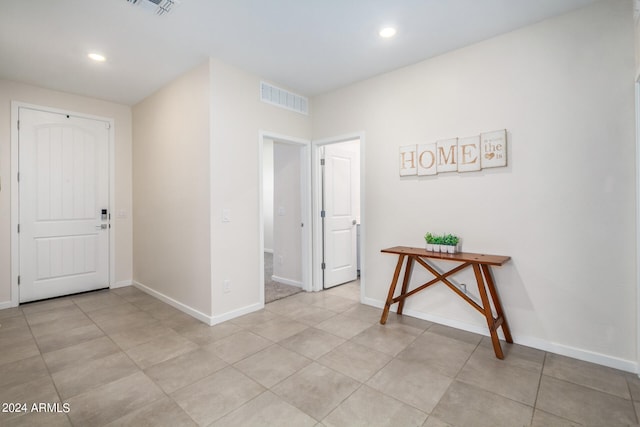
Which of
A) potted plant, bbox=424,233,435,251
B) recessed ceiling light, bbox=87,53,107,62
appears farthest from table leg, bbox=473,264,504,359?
recessed ceiling light, bbox=87,53,107,62

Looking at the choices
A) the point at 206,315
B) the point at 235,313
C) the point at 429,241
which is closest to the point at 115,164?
the point at 206,315

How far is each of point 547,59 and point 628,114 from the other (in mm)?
706

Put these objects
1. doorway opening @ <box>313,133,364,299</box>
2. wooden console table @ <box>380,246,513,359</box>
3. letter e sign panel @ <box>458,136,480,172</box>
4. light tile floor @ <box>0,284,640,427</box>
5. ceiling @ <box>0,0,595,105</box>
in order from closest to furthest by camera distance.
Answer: light tile floor @ <box>0,284,640,427</box>
ceiling @ <box>0,0,595,105</box>
wooden console table @ <box>380,246,513,359</box>
letter e sign panel @ <box>458,136,480,172</box>
doorway opening @ <box>313,133,364,299</box>

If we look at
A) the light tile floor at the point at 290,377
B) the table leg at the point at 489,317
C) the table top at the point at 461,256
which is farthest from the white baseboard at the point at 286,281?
the table leg at the point at 489,317

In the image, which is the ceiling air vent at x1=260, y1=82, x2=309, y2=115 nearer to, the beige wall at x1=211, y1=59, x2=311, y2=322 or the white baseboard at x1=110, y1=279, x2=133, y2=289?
the beige wall at x1=211, y1=59, x2=311, y2=322

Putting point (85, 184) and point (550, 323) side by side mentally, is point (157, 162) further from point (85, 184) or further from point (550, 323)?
point (550, 323)

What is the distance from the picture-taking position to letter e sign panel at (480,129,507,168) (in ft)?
8.52

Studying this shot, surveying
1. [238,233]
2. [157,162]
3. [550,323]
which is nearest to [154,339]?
[238,233]

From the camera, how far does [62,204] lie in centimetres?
394

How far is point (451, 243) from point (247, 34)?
260 centimetres

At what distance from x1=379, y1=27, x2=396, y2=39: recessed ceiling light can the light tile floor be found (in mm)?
2679

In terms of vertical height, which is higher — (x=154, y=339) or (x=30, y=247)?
(x=30, y=247)

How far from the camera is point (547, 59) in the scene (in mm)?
2418

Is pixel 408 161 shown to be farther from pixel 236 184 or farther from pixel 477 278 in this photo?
pixel 236 184
